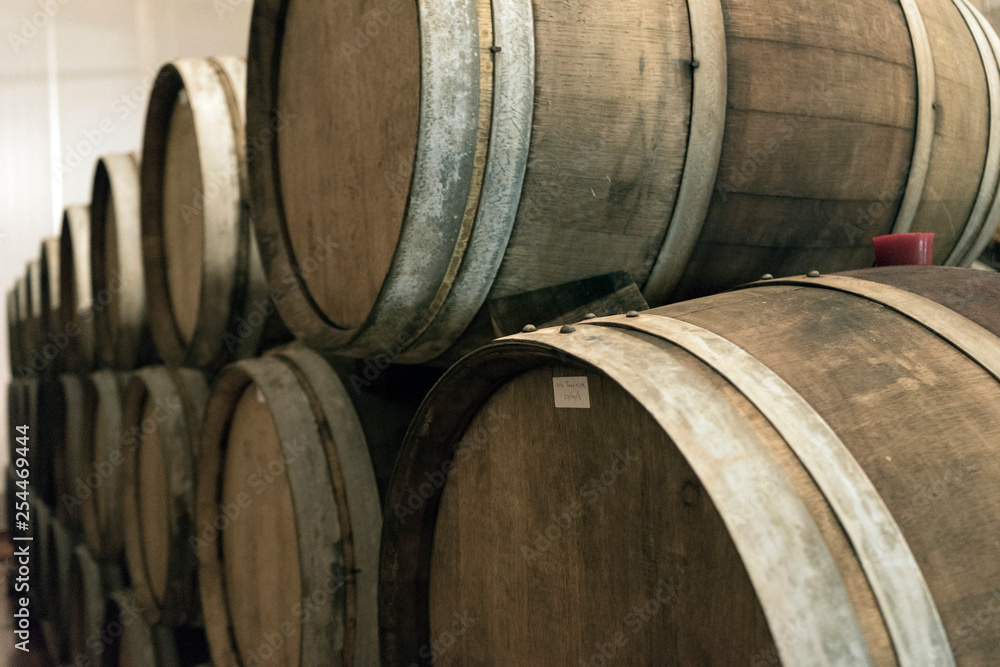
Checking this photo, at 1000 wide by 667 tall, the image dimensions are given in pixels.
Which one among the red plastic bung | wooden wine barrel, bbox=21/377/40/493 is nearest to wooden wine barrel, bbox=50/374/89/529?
wooden wine barrel, bbox=21/377/40/493

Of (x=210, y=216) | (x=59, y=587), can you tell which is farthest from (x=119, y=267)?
(x=59, y=587)

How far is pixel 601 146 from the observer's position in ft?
3.69

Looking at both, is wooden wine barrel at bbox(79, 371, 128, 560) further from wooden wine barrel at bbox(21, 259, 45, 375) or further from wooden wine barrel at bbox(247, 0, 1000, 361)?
wooden wine barrel at bbox(247, 0, 1000, 361)

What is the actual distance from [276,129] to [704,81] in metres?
0.87

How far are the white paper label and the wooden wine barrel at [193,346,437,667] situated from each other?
2.38 feet

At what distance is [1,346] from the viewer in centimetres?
673

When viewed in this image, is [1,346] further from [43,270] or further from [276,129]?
[276,129]

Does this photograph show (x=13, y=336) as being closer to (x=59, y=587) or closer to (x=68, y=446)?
(x=68, y=446)

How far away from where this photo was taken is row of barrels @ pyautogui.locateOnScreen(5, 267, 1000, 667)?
0.68m

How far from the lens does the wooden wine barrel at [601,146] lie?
107cm

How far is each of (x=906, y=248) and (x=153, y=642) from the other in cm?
245
